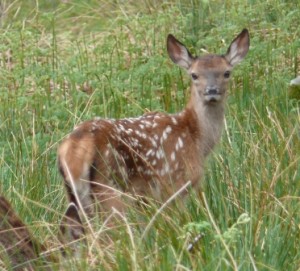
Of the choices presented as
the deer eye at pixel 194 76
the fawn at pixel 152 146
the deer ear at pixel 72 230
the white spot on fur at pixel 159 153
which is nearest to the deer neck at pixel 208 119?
the fawn at pixel 152 146

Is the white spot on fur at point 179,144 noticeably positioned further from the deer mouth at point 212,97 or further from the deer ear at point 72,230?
the deer ear at point 72,230

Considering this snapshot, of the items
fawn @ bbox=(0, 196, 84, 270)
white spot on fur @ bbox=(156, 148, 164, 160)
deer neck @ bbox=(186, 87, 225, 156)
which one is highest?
deer neck @ bbox=(186, 87, 225, 156)

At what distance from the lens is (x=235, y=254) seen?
6625 mm

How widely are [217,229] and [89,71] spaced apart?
4.96 m

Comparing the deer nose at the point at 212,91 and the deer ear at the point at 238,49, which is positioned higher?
the deer ear at the point at 238,49

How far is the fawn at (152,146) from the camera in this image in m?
7.95

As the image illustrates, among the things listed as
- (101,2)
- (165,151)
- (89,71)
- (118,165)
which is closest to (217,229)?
(118,165)

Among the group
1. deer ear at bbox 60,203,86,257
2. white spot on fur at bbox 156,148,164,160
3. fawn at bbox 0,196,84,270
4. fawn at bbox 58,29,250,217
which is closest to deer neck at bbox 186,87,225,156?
fawn at bbox 58,29,250,217

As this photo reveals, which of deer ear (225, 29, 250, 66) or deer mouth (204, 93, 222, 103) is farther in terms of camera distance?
deer ear (225, 29, 250, 66)

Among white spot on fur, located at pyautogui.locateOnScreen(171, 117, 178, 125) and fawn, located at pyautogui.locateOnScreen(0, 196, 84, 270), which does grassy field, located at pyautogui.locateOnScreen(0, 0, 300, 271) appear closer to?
fawn, located at pyautogui.locateOnScreen(0, 196, 84, 270)

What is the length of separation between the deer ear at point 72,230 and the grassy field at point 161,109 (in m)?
0.08

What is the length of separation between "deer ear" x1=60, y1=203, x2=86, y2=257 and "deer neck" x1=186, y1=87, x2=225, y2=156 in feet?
6.10

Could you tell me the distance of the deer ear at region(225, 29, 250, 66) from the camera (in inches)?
386

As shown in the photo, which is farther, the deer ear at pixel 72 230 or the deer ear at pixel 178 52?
the deer ear at pixel 178 52
